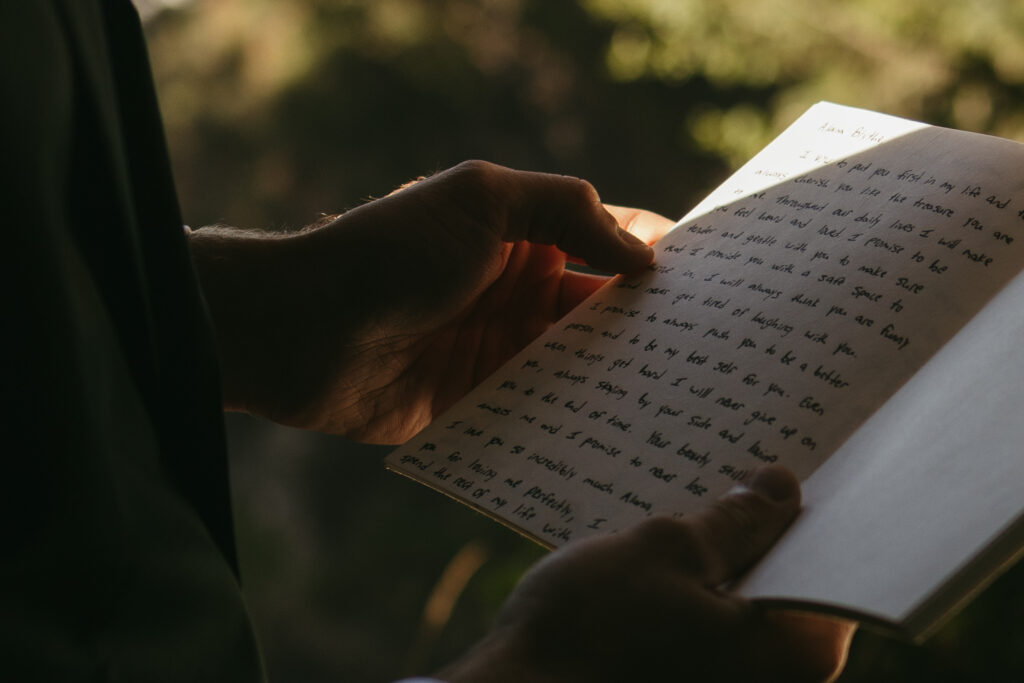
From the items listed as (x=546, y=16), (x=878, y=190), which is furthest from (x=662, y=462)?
(x=546, y=16)

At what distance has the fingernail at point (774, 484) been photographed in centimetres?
76

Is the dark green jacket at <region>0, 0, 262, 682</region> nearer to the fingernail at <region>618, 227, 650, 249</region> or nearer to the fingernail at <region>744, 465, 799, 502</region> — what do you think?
the fingernail at <region>744, 465, 799, 502</region>

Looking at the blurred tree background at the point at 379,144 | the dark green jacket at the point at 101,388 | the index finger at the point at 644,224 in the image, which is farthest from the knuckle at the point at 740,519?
the blurred tree background at the point at 379,144

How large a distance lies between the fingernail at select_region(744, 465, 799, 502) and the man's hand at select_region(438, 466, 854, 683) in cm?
2

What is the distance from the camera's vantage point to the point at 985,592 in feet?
5.89

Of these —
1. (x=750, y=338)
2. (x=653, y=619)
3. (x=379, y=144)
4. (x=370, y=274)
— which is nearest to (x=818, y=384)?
(x=750, y=338)

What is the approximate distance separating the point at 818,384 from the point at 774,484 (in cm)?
15

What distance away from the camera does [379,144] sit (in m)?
3.82

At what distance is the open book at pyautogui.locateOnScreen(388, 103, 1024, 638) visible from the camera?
68 cm

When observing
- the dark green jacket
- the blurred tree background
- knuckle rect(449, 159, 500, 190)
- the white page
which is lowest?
the blurred tree background

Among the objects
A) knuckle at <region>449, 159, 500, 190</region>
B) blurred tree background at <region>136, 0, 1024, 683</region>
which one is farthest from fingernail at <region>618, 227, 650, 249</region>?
blurred tree background at <region>136, 0, 1024, 683</region>

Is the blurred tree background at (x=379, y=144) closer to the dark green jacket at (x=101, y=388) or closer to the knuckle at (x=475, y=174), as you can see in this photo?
the knuckle at (x=475, y=174)

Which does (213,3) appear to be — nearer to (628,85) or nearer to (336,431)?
(628,85)

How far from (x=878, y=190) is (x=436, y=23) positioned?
10.1 ft
